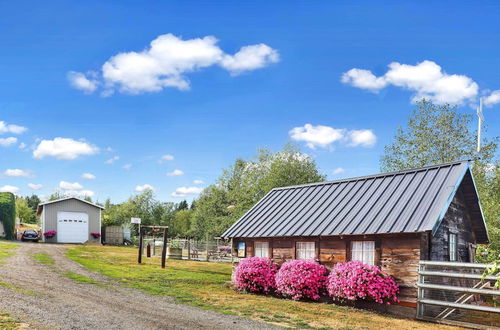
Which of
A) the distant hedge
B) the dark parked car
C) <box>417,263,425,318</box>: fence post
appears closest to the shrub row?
<box>417,263,425,318</box>: fence post

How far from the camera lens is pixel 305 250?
1891 cm

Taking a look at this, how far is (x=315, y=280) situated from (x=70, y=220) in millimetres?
38571

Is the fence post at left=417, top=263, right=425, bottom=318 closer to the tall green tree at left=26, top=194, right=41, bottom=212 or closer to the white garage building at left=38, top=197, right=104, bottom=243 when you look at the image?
the white garage building at left=38, top=197, right=104, bottom=243

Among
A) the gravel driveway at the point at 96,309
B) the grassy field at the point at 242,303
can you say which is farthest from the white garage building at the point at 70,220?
the gravel driveway at the point at 96,309

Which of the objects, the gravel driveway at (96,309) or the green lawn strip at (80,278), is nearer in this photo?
the gravel driveway at (96,309)

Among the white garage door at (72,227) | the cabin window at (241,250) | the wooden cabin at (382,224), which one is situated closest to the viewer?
the wooden cabin at (382,224)

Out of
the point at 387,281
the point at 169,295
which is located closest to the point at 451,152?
the point at 387,281

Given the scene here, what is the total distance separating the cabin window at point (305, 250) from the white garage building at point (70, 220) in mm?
35964

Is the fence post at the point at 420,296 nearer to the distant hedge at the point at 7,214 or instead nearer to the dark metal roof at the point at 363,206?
the dark metal roof at the point at 363,206

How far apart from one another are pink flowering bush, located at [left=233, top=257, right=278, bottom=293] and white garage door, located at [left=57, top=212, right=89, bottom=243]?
34.4 metres

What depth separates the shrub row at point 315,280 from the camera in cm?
1523

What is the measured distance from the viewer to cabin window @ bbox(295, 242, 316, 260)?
61.1 feet

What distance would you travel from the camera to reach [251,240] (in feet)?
70.8

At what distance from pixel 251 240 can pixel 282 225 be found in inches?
85.3
